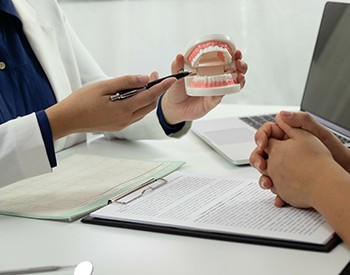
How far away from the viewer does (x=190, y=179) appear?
999 millimetres

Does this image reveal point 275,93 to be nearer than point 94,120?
No

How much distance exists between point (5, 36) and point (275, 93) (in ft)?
3.57

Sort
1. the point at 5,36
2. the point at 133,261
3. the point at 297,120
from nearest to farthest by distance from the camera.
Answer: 1. the point at 133,261
2. the point at 297,120
3. the point at 5,36

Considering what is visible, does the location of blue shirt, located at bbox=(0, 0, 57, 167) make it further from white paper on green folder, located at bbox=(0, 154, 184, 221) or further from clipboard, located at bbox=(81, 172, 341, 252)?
clipboard, located at bbox=(81, 172, 341, 252)

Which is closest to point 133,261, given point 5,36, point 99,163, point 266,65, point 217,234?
point 217,234

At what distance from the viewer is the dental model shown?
3.30ft

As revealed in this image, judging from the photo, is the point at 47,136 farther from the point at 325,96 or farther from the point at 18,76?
the point at 325,96

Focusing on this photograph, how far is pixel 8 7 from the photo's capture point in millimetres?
1218

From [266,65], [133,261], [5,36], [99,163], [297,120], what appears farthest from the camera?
[266,65]

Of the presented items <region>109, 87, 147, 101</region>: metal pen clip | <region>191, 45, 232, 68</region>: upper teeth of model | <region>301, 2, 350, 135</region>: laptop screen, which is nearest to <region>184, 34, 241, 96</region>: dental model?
<region>191, 45, 232, 68</region>: upper teeth of model

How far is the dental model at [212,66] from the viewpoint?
100 centimetres

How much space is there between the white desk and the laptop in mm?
426

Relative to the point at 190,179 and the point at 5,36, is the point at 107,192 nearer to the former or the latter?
the point at 190,179

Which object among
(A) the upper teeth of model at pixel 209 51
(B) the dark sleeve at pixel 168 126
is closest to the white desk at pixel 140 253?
(A) the upper teeth of model at pixel 209 51
